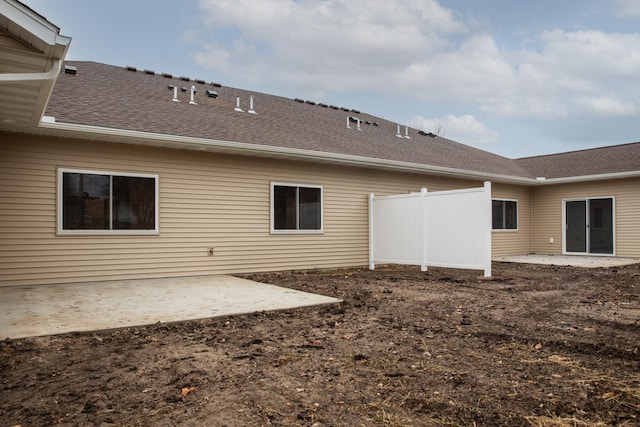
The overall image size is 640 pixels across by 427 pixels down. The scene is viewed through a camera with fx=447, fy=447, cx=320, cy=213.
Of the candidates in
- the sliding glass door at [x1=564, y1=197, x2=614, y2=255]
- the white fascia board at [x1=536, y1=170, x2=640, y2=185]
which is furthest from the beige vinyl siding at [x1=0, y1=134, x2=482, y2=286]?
the sliding glass door at [x1=564, y1=197, x2=614, y2=255]

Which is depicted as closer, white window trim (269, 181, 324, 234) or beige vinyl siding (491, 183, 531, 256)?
Answer: white window trim (269, 181, 324, 234)

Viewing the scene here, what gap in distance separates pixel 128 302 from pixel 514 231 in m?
12.6

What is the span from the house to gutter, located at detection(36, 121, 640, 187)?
0.03 m

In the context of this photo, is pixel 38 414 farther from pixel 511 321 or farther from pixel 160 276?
pixel 160 276

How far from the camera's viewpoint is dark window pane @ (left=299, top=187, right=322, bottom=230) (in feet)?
32.8

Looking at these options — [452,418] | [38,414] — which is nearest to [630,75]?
[452,418]

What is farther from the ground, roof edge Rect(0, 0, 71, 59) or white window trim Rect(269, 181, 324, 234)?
roof edge Rect(0, 0, 71, 59)

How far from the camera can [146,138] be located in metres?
7.54

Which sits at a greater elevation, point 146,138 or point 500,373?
point 146,138

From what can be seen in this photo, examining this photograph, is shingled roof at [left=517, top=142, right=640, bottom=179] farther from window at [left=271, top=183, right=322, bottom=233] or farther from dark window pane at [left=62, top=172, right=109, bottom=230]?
dark window pane at [left=62, top=172, right=109, bottom=230]

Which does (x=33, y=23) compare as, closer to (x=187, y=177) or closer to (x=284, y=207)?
(x=187, y=177)

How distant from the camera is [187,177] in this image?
335 inches

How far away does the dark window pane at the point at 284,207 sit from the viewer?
9633 millimetres

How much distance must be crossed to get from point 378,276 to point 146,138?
16.8 feet
